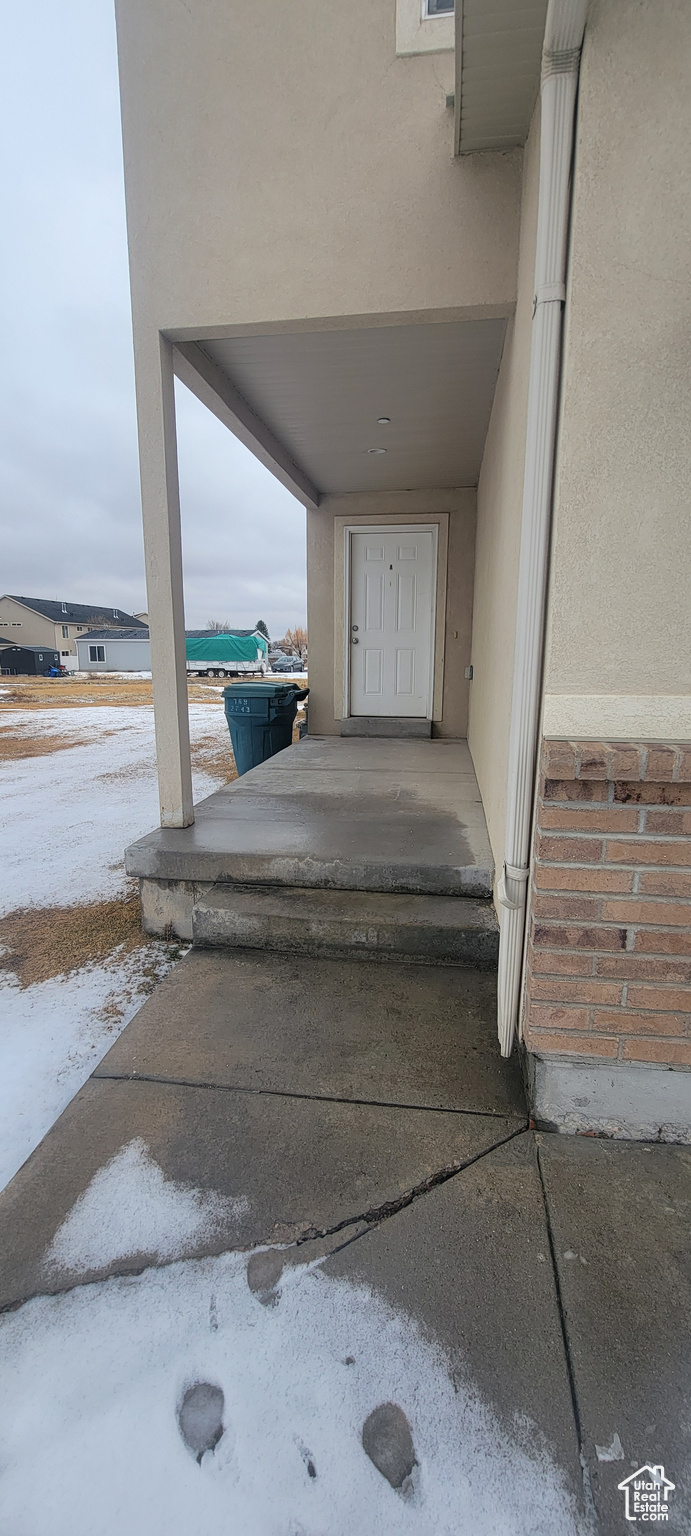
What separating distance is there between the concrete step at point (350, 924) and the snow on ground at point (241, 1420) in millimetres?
1251

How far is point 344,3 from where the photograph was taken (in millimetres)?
2508

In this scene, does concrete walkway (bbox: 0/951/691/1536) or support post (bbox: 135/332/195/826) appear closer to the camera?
concrete walkway (bbox: 0/951/691/1536)

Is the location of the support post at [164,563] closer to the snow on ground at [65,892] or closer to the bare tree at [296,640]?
the snow on ground at [65,892]

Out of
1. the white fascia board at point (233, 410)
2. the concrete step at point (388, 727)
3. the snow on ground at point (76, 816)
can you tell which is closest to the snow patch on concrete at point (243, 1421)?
the snow on ground at point (76, 816)

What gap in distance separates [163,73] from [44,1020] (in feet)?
12.7

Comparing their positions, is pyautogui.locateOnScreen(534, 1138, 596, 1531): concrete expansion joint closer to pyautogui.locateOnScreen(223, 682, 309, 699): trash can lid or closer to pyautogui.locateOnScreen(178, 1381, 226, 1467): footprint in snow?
pyautogui.locateOnScreen(178, 1381, 226, 1467): footprint in snow

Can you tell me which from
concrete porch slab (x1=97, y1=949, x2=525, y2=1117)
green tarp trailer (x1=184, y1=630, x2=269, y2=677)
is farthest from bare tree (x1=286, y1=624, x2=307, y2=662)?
concrete porch slab (x1=97, y1=949, x2=525, y2=1117)

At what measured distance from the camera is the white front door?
21.3 feet

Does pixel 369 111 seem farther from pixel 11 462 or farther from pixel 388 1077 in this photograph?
pixel 11 462

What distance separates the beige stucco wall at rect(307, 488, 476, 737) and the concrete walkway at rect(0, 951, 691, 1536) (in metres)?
4.99

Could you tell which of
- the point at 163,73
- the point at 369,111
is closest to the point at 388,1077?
the point at 369,111

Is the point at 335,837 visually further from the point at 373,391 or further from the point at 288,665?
the point at 288,665

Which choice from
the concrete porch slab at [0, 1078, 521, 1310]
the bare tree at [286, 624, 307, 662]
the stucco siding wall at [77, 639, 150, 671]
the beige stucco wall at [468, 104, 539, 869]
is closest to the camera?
the concrete porch slab at [0, 1078, 521, 1310]

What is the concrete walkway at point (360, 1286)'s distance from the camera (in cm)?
94
